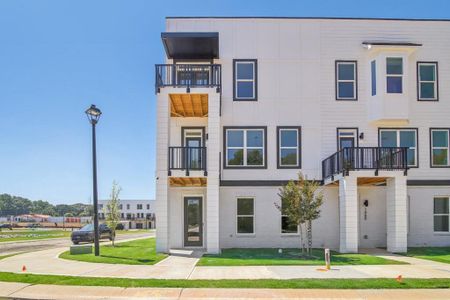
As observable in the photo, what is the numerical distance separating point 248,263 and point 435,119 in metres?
13.0

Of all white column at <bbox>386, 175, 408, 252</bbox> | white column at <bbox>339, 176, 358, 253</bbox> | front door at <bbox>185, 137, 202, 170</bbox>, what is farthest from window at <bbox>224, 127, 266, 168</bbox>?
white column at <bbox>386, 175, 408, 252</bbox>

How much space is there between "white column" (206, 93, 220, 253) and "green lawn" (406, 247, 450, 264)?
25.9ft

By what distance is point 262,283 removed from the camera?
11.3m

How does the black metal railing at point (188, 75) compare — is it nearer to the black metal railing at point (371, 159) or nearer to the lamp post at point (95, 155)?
the lamp post at point (95, 155)

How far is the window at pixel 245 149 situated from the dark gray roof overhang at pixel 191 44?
3713 mm

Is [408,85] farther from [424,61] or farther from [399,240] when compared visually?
[399,240]

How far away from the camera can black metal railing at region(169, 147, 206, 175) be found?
1925 centimetres

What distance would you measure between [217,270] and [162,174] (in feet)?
20.9

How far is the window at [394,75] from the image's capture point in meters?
21.7

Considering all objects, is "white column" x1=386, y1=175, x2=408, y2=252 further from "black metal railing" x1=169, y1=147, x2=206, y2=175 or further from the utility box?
the utility box

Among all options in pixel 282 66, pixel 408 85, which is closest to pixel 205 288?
pixel 282 66

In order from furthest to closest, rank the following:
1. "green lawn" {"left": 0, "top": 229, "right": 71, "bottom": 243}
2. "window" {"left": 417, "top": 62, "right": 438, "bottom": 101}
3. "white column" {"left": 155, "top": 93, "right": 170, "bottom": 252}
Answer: "green lawn" {"left": 0, "top": 229, "right": 71, "bottom": 243} → "window" {"left": 417, "top": 62, "right": 438, "bottom": 101} → "white column" {"left": 155, "top": 93, "right": 170, "bottom": 252}

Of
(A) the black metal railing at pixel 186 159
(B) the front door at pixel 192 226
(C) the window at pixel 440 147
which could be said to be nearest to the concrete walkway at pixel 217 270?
(A) the black metal railing at pixel 186 159

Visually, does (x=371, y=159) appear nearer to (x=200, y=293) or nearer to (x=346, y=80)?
(x=346, y=80)
